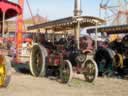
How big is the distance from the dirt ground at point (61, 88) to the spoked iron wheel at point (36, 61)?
0.89 meters

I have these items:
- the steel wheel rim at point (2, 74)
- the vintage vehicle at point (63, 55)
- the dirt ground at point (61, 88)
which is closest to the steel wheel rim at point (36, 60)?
the vintage vehicle at point (63, 55)

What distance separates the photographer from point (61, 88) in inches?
463

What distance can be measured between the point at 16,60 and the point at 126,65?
25.0 feet

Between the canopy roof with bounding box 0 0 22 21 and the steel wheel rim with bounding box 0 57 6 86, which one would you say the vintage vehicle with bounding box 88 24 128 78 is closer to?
the canopy roof with bounding box 0 0 22 21

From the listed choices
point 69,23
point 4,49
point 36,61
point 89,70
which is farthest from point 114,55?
point 4,49

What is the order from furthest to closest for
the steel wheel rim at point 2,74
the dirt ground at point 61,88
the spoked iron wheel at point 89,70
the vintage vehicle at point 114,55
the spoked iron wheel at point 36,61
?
1. the vintage vehicle at point 114,55
2. the spoked iron wheel at point 36,61
3. the spoked iron wheel at point 89,70
4. the steel wheel rim at point 2,74
5. the dirt ground at point 61,88

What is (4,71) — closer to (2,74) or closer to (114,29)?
(2,74)

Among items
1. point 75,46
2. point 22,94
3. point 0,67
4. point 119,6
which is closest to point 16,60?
point 75,46

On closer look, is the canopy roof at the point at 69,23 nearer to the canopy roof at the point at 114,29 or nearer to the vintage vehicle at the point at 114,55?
the canopy roof at the point at 114,29

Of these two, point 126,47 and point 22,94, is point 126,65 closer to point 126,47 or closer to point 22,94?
point 126,47

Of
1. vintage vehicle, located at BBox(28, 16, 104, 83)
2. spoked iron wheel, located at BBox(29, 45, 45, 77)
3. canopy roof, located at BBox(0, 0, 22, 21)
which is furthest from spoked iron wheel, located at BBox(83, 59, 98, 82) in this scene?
canopy roof, located at BBox(0, 0, 22, 21)

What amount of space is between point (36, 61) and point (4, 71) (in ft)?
12.6

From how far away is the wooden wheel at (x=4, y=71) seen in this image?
11.3 meters

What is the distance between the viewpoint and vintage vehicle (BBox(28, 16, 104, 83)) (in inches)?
525
